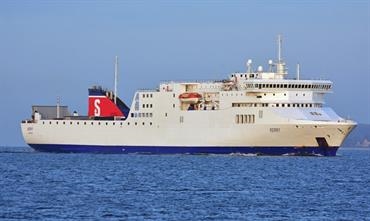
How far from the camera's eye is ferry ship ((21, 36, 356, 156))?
7875cm

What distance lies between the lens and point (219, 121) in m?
80.9

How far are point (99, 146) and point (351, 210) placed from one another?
4851 centimetres

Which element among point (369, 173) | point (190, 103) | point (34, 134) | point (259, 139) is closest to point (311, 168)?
point (369, 173)

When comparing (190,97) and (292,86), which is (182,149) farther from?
(292,86)

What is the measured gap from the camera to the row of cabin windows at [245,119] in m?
79.4

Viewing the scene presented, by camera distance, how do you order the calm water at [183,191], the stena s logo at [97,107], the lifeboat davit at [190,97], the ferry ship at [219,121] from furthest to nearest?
the stena s logo at [97,107] → the lifeboat davit at [190,97] → the ferry ship at [219,121] → the calm water at [183,191]

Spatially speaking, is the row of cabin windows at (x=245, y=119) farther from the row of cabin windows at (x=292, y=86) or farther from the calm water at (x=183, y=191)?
the calm water at (x=183, y=191)

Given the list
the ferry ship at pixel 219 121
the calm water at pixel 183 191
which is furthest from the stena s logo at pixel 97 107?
the calm water at pixel 183 191

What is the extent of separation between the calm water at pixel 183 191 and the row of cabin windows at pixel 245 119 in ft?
20.4

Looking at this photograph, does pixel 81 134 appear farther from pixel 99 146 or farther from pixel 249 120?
pixel 249 120

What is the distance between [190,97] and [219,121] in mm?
3138

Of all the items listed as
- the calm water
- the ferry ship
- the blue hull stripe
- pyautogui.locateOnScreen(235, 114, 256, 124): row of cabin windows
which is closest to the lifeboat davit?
the ferry ship

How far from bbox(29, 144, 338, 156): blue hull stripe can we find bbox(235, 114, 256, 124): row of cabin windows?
2060 millimetres

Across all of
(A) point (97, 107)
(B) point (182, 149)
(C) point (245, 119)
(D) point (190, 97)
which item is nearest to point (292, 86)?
(C) point (245, 119)
